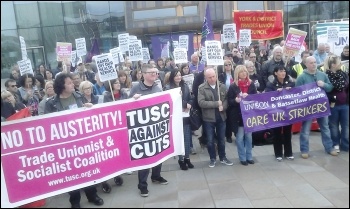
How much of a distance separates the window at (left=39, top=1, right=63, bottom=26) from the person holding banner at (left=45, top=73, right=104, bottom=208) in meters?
17.9

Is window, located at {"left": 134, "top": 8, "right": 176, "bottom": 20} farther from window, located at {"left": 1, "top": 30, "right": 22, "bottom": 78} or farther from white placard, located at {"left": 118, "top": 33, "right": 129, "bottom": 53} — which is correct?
white placard, located at {"left": 118, "top": 33, "right": 129, "bottom": 53}

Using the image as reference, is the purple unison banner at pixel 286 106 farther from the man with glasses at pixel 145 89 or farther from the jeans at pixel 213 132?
the man with glasses at pixel 145 89

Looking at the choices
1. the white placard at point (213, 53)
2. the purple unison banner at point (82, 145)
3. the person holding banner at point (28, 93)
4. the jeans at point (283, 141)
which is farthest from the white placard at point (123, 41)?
the jeans at point (283, 141)

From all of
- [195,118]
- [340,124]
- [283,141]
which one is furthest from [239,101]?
[340,124]

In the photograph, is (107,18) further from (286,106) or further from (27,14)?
(286,106)

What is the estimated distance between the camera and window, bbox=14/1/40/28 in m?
20.4

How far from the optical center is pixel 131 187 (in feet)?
16.4

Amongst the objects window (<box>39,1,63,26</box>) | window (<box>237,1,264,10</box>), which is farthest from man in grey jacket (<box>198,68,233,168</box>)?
window (<box>39,1,63,26</box>)

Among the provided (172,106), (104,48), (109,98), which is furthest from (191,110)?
(104,48)

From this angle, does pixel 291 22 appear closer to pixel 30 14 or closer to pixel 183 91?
pixel 30 14

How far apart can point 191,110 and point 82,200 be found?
219cm

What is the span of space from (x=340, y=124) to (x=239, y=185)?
2541 millimetres

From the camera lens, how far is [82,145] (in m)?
4.27

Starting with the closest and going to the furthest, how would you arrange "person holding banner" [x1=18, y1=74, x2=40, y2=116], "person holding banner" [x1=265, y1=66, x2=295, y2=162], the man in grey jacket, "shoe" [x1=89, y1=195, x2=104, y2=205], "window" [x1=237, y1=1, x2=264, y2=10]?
"shoe" [x1=89, y1=195, x2=104, y2=205]
the man in grey jacket
"person holding banner" [x1=265, y1=66, x2=295, y2=162]
"person holding banner" [x1=18, y1=74, x2=40, y2=116]
"window" [x1=237, y1=1, x2=264, y2=10]
